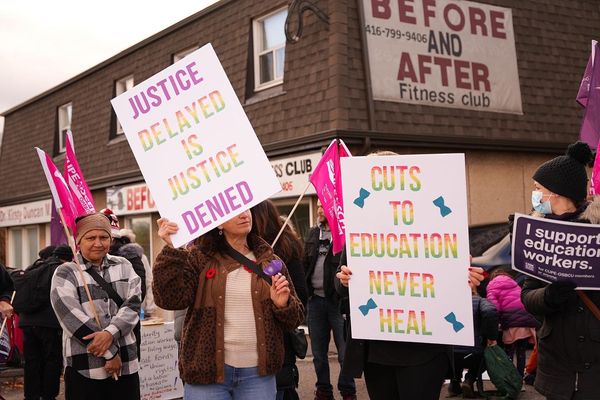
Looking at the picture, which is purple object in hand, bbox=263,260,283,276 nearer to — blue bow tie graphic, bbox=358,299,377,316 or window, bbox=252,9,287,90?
blue bow tie graphic, bbox=358,299,377,316

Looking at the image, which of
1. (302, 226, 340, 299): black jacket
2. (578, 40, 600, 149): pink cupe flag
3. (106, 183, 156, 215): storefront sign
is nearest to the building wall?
(106, 183, 156, 215): storefront sign

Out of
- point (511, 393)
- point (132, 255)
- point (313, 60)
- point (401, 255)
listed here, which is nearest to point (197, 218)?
point (401, 255)

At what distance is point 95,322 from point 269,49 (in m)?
8.63

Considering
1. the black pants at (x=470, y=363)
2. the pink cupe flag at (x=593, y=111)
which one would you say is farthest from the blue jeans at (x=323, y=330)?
the pink cupe flag at (x=593, y=111)

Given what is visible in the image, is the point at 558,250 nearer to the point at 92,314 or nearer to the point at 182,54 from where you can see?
the point at 92,314

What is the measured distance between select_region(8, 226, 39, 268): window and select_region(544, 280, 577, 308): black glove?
19.6m

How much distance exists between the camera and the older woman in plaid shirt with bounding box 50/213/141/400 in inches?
179

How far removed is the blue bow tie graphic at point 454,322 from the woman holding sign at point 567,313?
360mm

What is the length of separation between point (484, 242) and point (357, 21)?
3.82 meters

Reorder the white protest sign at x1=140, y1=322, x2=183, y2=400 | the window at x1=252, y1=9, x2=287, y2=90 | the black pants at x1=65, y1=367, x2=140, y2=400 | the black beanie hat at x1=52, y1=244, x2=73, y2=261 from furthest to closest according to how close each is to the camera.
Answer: the window at x1=252, y1=9, x2=287, y2=90
the white protest sign at x1=140, y1=322, x2=183, y2=400
the black beanie hat at x1=52, y1=244, x2=73, y2=261
the black pants at x1=65, y1=367, x2=140, y2=400

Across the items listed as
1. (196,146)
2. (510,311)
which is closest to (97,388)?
(196,146)

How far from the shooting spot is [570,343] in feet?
12.1

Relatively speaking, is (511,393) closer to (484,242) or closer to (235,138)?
(484,242)

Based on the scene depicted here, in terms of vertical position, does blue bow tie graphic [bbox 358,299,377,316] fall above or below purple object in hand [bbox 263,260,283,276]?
below
